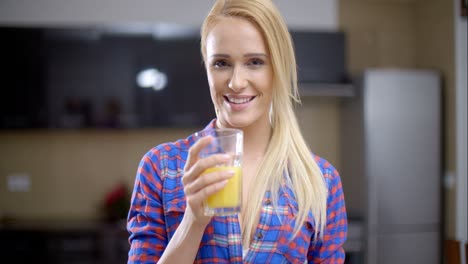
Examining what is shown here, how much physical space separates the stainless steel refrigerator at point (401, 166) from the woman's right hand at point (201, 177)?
3.01 m

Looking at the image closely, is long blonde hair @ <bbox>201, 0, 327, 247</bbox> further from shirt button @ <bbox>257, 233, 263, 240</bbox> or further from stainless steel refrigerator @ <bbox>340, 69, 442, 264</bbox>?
stainless steel refrigerator @ <bbox>340, 69, 442, 264</bbox>

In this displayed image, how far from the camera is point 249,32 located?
109 cm

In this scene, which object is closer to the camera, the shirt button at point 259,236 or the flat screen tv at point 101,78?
the shirt button at point 259,236

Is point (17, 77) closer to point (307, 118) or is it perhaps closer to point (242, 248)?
point (307, 118)

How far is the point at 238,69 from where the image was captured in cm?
108

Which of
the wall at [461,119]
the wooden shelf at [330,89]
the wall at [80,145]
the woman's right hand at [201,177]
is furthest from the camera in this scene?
the wall at [80,145]

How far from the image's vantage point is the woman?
1085mm

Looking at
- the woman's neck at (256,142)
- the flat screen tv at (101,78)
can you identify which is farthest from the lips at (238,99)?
the flat screen tv at (101,78)

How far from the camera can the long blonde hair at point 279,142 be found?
1.11m

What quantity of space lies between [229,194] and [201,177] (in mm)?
98

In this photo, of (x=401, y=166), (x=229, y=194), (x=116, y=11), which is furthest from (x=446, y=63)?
(x=229, y=194)

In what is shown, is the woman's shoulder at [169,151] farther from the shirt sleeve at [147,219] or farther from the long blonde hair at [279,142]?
the long blonde hair at [279,142]

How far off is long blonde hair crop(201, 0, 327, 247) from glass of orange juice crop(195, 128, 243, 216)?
7.8 inches

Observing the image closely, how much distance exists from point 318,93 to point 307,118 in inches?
19.2
